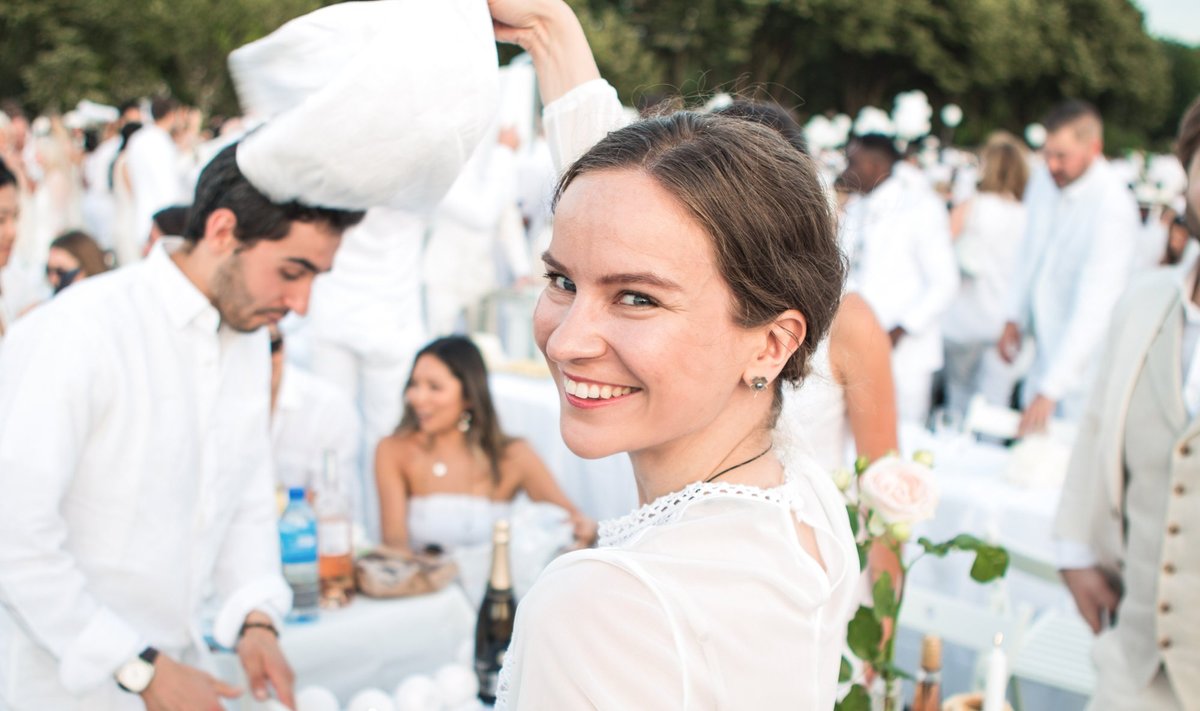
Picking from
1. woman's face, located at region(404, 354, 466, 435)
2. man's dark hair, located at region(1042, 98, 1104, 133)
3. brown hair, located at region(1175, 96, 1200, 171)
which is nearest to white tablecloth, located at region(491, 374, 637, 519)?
woman's face, located at region(404, 354, 466, 435)

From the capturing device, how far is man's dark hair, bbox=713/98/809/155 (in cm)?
141

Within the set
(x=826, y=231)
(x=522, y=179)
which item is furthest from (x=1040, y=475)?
(x=522, y=179)

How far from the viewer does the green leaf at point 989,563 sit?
65.8 inches

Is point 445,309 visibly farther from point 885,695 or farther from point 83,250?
point 885,695

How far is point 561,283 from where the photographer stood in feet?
3.76

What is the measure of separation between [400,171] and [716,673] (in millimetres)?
1031

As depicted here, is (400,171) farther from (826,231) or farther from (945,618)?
(945,618)

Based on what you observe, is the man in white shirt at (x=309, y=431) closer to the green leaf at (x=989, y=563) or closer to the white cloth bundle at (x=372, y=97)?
the white cloth bundle at (x=372, y=97)

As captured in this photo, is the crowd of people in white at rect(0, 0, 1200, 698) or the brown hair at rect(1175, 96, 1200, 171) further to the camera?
the brown hair at rect(1175, 96, 1200, 171)

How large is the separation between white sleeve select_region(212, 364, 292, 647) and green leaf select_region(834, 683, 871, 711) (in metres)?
1.17

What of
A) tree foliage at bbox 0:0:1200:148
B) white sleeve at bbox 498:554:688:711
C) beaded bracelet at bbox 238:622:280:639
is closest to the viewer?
white sleeve at bbox 498:554:688:711

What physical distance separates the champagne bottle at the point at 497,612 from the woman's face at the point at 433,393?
54.2 inches

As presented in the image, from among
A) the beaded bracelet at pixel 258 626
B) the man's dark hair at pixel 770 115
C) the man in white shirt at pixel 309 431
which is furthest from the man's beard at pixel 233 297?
the man in white shirt at pixel 309 431

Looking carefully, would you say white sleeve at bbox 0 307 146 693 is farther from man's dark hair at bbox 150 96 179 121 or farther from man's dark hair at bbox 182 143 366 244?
man's dark hair at bbox 150 96 179 121
